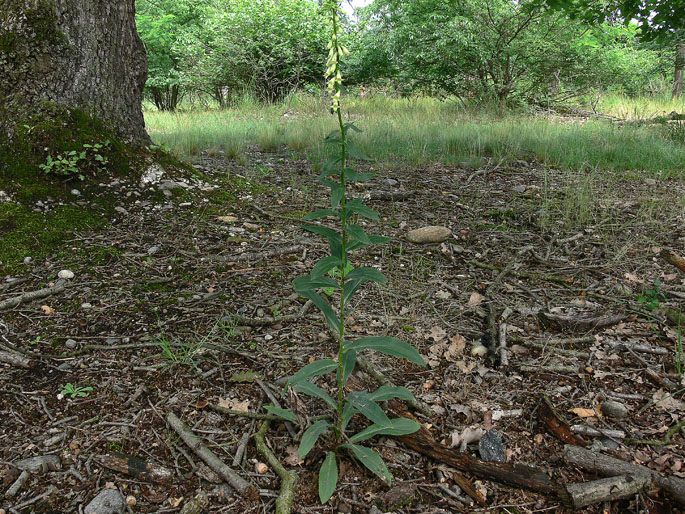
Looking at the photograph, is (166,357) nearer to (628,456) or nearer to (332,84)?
(332,84)

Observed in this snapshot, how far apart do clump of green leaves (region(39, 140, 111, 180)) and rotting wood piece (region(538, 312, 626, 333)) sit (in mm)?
3617

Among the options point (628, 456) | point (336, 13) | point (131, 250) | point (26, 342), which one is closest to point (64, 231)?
point (131, 250)

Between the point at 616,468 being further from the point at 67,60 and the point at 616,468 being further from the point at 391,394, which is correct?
the point at 67,60

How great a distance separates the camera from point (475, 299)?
110 inches

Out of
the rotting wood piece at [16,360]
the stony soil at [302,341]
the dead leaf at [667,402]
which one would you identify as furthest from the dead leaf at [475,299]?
the rotting wood piece at [16,360]

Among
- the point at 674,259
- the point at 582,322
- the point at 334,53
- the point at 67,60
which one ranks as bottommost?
the point at 582,322

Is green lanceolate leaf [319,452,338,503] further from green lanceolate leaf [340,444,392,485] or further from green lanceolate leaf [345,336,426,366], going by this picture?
green lanceolate leaf [345,336,426,366]

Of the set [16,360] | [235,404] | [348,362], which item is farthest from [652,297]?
[16,360]

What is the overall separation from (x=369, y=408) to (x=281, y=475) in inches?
16.6

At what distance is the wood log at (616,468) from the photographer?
1504mm

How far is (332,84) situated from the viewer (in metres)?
1.40

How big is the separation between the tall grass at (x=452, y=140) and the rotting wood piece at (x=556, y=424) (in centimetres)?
422

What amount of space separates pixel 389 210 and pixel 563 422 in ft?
8.91

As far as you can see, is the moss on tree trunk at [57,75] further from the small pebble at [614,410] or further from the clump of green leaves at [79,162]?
the small pebble at [614,410]
